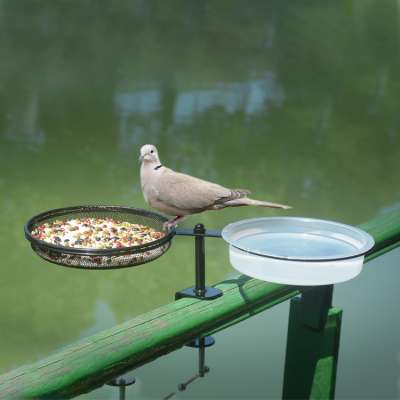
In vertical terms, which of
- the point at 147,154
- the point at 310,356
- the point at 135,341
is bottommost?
the point at 310,356

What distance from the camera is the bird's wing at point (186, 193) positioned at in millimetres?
1973

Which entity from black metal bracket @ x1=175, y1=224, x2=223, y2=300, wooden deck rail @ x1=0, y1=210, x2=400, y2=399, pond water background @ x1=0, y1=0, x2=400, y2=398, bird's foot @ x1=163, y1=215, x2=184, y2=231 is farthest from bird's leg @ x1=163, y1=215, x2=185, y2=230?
pond water background @ x1=0, y1=0, x2=400, y2=398

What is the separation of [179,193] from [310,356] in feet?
1.72

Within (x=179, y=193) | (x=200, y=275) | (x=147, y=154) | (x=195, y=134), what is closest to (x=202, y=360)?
(x=200, y=275)

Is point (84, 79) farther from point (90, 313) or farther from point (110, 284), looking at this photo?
point (90, 313)

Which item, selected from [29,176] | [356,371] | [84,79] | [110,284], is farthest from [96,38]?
[356,371]

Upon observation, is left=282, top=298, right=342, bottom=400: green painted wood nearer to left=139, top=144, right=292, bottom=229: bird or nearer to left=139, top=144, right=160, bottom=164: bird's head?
left=139, top=144, right=292, bottom=229: bird

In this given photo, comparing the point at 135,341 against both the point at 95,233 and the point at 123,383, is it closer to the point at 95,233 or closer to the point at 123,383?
the point at 123,383

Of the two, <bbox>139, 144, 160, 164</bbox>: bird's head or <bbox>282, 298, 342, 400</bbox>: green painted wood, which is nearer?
<bbox>282, 298, 342, 400</bbox>: green painted wood

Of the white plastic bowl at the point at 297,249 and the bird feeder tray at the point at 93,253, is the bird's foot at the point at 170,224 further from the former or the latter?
the white plastic bowl at the point at 297,249

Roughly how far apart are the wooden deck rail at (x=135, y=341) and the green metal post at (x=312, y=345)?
0.19 feet

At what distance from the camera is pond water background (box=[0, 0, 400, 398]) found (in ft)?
18.4

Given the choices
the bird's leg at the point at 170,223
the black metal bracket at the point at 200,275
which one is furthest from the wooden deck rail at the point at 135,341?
the bird's leg at the point at 170,223

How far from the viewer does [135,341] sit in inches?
54.2
